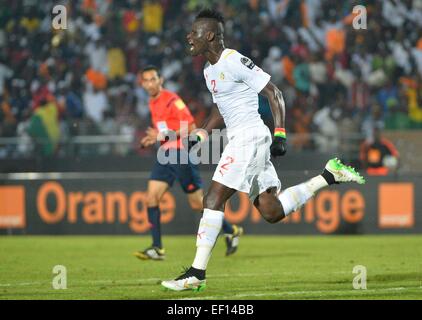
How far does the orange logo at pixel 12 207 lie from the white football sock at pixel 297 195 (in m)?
8.95

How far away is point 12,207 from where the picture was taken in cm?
1688

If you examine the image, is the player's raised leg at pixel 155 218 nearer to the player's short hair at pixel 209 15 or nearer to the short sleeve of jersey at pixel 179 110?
the short sleeve of jersey at pixel 179 110

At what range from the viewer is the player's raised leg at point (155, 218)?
11.6 metres

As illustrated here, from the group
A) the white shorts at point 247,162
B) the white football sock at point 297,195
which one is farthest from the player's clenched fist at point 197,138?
the white football sock at point 297,195

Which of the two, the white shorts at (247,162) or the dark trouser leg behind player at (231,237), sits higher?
the white shorts at (247,162)

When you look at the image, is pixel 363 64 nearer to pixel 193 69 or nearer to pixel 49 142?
pixel 193 69

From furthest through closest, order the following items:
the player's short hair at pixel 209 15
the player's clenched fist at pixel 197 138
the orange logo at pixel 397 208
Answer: the orange logo at pixel 397 208 → the player's clenched fist at pixel 197 138 → the player's short hair at pixel 209 15

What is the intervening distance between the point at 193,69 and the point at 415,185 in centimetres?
546

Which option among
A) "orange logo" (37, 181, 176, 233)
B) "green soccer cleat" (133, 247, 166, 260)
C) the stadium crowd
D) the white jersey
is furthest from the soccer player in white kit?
the stadium crowd

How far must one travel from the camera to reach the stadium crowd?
17.9 meters

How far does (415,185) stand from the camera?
16.1 meters

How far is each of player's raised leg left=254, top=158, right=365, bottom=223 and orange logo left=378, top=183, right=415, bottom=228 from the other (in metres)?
7.07

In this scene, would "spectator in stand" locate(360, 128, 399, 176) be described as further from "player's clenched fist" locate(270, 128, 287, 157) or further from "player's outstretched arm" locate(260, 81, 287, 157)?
"player's clenched fist" locate(270, 128, 287, 157)
